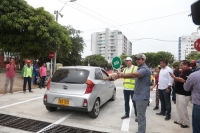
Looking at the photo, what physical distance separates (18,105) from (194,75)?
6064 millimetres

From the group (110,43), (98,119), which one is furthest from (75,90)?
(110,43)

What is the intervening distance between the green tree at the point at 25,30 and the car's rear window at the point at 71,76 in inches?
240

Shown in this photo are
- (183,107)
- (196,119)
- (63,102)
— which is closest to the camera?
(196,119)

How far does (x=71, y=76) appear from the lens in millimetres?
5051

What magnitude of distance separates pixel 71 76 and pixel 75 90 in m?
0.47

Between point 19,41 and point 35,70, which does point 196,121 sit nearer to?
point 19,41

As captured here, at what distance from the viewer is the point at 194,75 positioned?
2.88m

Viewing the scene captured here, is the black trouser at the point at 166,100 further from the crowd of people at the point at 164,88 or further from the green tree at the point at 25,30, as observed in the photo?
the green tree at the point at 25,30

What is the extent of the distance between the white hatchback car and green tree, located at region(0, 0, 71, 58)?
6.27 metres

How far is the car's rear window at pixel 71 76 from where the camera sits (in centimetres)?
495

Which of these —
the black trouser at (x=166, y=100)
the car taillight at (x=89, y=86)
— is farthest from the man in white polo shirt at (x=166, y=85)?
the car taillight at (x=89, y=86)

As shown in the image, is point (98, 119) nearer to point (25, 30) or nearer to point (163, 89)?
point (163, 89)

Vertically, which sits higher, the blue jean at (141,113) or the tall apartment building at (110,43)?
the tall apartment building at (110,43)

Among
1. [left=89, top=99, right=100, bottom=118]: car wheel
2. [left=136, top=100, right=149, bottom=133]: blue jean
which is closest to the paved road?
[left=89, top=99, right=100, bottom=118]: car wheel
